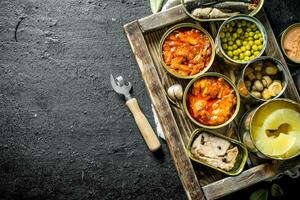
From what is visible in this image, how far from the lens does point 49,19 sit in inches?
143

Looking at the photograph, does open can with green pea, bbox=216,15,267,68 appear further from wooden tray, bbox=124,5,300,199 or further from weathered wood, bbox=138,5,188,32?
weathered wood, bbox=138,5,188,32

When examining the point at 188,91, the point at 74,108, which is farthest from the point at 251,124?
the point at 74,108

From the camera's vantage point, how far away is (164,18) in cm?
256

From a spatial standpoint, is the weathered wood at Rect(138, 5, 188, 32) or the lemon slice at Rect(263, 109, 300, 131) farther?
the weathered wood at Rect(138, 5, 188, 32)

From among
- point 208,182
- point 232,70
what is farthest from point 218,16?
point 208,182

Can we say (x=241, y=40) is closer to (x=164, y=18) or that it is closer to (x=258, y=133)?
(x=164, y=18)

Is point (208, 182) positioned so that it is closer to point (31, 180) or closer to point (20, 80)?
point (31, 180)

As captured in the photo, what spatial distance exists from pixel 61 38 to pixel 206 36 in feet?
5.15

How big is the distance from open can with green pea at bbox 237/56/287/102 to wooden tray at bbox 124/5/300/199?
0.14 metres

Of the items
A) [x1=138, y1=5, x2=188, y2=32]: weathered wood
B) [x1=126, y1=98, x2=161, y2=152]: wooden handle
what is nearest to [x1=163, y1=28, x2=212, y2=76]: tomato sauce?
[x1=138, y1=5, x2=188, y2=32]: weathered wood

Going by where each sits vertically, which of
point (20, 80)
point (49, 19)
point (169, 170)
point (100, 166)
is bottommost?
point (169, 170)

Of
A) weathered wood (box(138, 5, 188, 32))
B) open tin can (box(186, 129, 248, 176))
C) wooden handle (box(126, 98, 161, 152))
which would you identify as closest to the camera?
open tin can (box(186, 129, 248, 176))

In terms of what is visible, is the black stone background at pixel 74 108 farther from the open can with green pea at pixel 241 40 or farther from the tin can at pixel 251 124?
the tin can at pixel 251 124

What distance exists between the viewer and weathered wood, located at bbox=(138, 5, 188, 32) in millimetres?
2545
